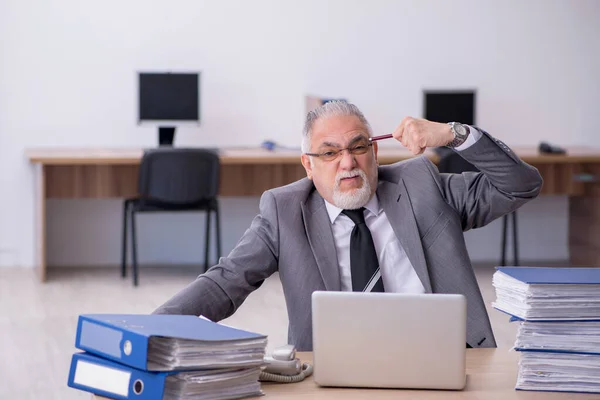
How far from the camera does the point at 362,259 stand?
7.50 ft

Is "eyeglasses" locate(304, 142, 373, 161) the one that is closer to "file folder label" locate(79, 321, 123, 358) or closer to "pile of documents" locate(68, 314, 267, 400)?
"pile of documents" locate(68, 314, 267, 400)

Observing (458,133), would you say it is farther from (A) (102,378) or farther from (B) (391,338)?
(A) (102,378)

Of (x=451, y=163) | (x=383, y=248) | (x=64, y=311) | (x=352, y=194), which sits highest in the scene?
(x=352, y=194)

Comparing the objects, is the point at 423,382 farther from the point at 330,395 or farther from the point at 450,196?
the point at 450,196

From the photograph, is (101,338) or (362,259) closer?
(101,338)

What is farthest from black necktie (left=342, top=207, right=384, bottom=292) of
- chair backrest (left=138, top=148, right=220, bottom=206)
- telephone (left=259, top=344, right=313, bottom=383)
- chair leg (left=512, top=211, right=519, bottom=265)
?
chair leg (left=512, top=211, right=519, bottom=265)

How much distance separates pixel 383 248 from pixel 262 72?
4309mm

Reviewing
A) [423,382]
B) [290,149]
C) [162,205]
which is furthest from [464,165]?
[423,382]

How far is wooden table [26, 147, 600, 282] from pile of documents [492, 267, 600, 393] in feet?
14.0

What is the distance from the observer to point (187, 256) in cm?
664

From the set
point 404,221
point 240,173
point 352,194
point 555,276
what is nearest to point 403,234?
point 404,221

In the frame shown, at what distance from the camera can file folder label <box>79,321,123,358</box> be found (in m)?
1.59

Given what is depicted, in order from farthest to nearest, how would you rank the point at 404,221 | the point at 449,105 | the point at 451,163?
1. the point at 449,105
2. the point at 451,163
3. the point at 404,221

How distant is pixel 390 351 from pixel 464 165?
14.5 ft
